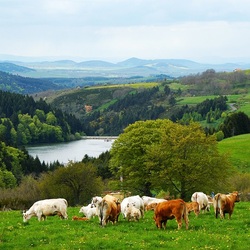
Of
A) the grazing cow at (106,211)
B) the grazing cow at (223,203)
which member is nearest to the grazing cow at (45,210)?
the grazing cow at (106,211)

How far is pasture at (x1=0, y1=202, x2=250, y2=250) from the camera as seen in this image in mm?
18500

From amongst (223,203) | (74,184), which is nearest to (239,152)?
(74,184)

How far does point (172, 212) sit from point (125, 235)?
2.78 m

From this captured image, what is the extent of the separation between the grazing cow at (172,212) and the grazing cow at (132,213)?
110 inches

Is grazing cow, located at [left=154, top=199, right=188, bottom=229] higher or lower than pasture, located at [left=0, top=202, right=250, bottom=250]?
higher

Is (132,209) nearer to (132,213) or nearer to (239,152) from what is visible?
(132,213)

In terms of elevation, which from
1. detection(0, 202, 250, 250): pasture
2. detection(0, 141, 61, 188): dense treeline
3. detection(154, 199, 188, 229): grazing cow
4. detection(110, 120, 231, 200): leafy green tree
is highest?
detection(154, 199, 188, 229): grazing cow

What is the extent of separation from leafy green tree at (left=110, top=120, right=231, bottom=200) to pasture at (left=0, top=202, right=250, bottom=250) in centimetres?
2128

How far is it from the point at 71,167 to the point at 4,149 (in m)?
73.2

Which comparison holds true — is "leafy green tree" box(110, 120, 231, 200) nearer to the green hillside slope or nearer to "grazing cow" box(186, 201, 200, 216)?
"grazing cow" box(186, 201, 200, 216)

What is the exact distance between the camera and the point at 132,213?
25.0 metres

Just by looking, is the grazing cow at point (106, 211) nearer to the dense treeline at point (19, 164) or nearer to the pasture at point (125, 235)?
the pasture at point (125, 235)

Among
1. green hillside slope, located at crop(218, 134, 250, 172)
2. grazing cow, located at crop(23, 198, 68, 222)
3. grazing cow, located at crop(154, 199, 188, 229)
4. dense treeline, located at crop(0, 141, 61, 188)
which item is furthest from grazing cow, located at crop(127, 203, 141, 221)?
dense treeline, located at crop(0, 141, 61, 188)

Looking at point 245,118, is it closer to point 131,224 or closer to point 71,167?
point 71,167
